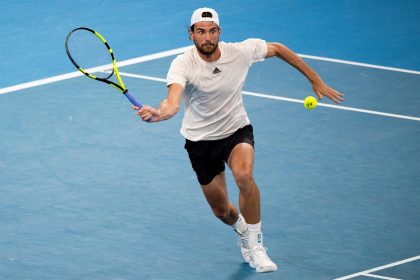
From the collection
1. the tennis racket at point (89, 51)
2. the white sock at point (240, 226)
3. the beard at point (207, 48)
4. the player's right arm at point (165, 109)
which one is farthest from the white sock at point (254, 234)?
the tennis racket at point (89, 51)

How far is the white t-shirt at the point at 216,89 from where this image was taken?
39.0 ft

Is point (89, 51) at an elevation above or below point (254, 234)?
above

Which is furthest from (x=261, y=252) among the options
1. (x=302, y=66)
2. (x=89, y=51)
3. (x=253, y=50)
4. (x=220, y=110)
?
(x=89, y=51)

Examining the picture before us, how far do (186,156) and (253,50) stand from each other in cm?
325

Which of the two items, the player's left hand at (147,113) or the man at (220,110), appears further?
the man at (220,110)

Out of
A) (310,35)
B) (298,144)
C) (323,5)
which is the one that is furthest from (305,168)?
(323,5)

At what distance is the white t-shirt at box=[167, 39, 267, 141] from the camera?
468 inches

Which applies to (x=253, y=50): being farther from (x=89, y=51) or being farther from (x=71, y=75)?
(x=71, y=75)

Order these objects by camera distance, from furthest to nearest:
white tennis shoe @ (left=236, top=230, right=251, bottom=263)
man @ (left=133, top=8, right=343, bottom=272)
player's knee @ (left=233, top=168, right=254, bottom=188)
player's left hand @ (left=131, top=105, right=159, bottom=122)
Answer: white tennis shoe @ (left=236, top=230, right=251, bottom=263), man @ (left=133, top=8, right=343, bottom=272), player's knee @ (left=233, top=168, right=254, bottom=188), player's left hand @ (left=131, top=105, right=159, bottom=122)

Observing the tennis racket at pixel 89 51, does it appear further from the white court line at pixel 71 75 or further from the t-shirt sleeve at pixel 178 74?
the white court line at pixel 71 75

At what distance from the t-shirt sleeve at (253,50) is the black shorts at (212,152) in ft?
2.27

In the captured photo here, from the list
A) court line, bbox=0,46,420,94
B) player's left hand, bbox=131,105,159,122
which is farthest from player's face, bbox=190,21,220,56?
court line, bbox=0,46,420,94

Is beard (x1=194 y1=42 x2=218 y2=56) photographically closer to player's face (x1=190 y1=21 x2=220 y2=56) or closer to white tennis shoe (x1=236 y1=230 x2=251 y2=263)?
player's face (x1=190 y1=21 x2=220 y2=56)

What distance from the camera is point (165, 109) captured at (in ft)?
36.1
